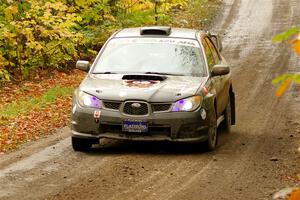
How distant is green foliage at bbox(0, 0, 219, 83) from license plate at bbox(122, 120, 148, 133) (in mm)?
6791

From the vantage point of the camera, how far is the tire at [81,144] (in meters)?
8.62

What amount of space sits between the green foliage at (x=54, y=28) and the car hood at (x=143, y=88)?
19.8 ft

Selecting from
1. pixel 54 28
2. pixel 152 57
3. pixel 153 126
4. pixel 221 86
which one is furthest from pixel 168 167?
pixel 54 28

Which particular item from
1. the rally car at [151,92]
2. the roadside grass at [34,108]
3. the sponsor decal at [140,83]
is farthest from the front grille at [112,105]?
the roadside grass at [34,108]

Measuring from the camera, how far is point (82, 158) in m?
8.27

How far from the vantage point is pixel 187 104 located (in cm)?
828

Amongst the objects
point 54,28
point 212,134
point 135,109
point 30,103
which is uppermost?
point 135,109

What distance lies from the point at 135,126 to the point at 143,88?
56 centimetres

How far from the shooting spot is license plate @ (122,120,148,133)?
8.12 meters

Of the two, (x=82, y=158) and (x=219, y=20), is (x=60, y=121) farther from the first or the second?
(x=219, y=20)

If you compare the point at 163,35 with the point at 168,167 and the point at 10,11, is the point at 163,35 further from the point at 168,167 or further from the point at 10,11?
the point at 10,11

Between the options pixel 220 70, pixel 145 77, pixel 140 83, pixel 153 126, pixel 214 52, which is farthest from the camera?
pixel 214 52

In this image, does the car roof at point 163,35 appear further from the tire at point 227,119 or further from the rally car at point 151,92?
the tire at point 227,119

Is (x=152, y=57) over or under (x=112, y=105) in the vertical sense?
→ over
